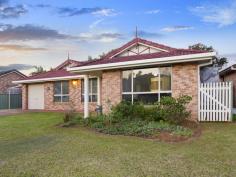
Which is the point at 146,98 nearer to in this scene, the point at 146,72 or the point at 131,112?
the point at 146,72

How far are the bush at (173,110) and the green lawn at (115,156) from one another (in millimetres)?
1425

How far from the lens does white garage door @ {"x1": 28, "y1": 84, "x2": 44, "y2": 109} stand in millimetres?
24047

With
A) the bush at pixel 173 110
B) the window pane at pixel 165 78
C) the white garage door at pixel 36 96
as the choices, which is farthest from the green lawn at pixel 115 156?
the white garage door at pixel 36 96

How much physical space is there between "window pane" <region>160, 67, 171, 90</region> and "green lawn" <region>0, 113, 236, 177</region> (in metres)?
3.66

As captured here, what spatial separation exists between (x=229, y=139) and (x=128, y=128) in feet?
11.4

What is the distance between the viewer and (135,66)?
12.9m

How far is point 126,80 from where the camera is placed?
544 inches

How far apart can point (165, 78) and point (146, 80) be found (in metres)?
0.97

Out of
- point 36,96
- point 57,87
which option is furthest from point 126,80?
point 36,96

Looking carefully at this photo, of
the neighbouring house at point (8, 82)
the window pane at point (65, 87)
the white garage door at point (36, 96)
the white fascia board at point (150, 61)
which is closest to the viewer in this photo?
the white fascia board at point (150, 61)

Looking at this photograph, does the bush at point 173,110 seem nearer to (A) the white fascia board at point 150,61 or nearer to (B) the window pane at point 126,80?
(A) the white fascia board at point 150,61

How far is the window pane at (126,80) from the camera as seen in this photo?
13688 mm

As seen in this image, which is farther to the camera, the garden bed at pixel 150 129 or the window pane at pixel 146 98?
the window pane at pixel 146 98

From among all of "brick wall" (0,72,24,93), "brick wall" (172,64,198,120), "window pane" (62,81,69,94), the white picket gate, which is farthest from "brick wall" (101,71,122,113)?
"brick wall" (0,72,24,93)
